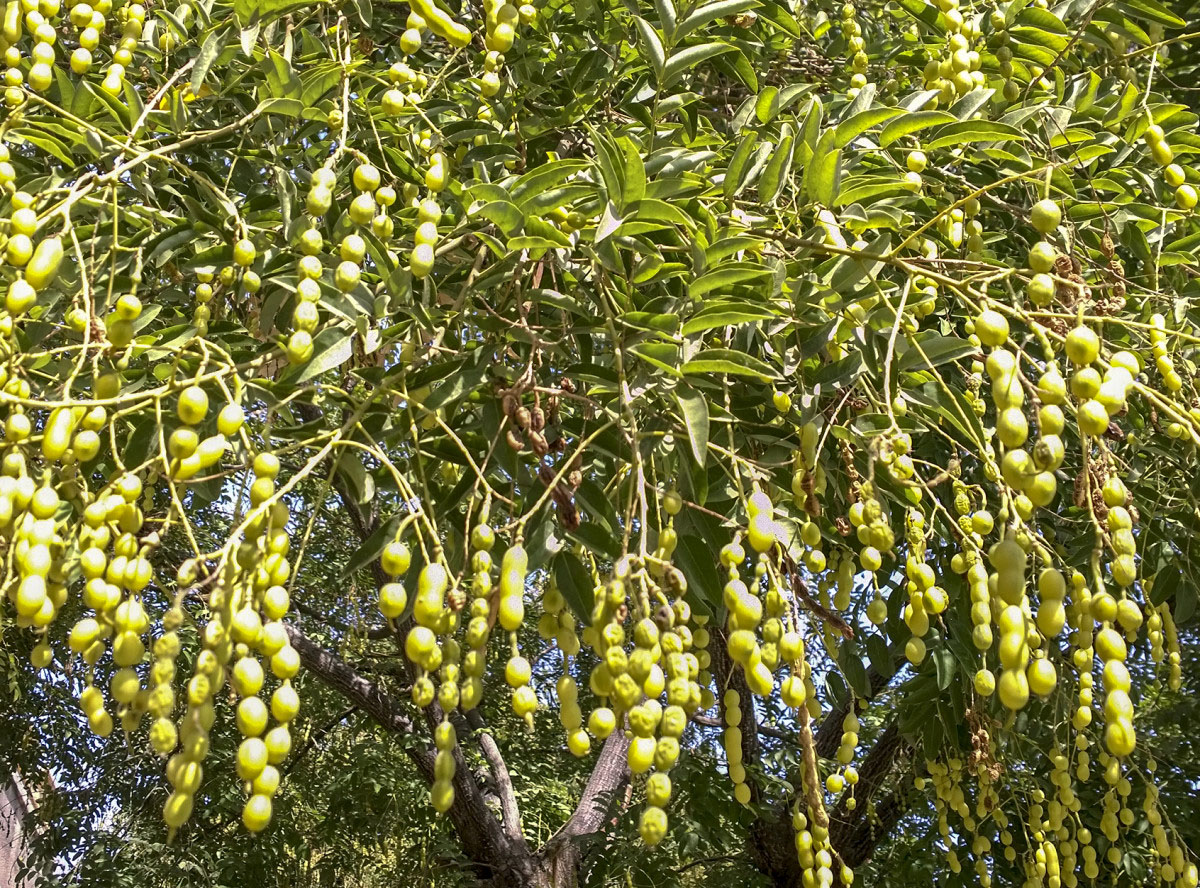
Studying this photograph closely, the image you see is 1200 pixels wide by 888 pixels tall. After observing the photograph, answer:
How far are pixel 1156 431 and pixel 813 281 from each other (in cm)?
98

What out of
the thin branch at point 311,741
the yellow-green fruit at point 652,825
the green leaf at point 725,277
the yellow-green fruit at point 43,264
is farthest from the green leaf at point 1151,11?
the thin branch at point 311,741

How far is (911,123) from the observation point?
1.38 metres

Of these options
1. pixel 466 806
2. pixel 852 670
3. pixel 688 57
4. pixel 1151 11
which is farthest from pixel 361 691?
pixel 1151 11

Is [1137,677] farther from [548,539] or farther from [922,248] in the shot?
[548,539]

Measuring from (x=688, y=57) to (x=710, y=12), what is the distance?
6 centimetres

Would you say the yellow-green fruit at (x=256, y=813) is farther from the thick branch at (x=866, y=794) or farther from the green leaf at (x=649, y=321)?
the thick branch at (x=866, y=794)

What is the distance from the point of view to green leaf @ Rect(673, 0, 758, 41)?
1.42 meters

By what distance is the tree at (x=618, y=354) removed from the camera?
0.95m

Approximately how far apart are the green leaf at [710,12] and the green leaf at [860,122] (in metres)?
0.23

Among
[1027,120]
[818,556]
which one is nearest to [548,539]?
[818,556]

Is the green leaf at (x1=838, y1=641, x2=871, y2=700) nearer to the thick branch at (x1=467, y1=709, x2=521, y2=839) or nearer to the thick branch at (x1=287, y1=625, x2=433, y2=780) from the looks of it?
the thick branch at (x1=287, y1=625, x2=433, y2=780)

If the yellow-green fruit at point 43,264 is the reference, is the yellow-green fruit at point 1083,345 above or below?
above

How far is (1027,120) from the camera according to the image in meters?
1.74

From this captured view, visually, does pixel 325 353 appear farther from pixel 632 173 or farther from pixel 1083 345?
pixel 1083 345
